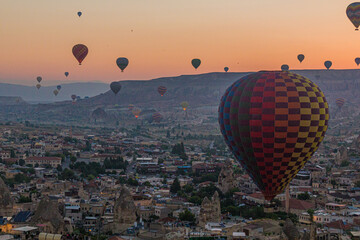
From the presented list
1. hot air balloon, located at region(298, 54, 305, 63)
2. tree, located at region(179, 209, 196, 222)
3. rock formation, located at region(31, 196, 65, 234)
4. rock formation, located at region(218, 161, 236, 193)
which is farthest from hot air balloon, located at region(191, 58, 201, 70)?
rock formation, located at region(31, 196, 65, 234)

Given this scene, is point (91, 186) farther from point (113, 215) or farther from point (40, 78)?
point (40, 78)

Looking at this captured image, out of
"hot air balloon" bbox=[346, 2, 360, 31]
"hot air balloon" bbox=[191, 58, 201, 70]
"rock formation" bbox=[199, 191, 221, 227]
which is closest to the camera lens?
"rock formation" bbox=[199, 191, 221, 227]

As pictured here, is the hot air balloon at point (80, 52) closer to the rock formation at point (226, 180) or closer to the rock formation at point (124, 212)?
the rock formation at point (226, 180)

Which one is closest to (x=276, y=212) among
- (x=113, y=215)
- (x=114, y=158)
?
(x=113, y=215)

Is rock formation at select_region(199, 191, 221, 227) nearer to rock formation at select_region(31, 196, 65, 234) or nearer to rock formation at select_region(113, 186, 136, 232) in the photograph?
rock formation at select_region(113, 186, 136, 232)

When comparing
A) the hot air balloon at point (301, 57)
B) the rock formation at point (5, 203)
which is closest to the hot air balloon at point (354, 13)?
the rock formation at point (5, 203)

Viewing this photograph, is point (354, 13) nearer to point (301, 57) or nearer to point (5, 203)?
point (5, 203)
